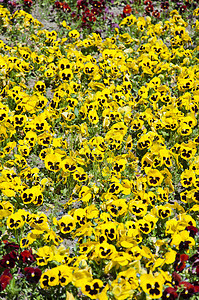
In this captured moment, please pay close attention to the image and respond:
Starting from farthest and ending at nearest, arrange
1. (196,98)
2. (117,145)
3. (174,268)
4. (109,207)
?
1. (196,98)
2. (117,145)
3. (109,207)
4. (174,268)

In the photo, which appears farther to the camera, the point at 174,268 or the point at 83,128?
the point at 83,128

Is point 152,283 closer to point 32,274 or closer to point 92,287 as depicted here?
point 92,287

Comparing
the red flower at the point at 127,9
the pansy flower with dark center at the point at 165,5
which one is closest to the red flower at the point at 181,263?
the red flower at the point at 127,9

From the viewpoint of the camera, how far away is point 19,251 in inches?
182

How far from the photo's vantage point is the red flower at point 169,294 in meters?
4.00

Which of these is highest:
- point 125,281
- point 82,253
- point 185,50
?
point 185,50

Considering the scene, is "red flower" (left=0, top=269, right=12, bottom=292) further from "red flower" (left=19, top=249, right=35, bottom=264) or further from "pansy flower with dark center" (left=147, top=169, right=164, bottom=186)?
"pansy flower with dark center" (left=147, top=169, right=164, bottom=186)

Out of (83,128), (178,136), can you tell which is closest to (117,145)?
(83,128)

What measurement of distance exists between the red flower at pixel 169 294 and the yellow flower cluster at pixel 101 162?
0.11 meters

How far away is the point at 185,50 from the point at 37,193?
18.3 feet

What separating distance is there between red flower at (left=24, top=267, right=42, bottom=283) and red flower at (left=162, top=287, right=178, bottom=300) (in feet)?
4.34

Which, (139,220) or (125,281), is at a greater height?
(139,220)

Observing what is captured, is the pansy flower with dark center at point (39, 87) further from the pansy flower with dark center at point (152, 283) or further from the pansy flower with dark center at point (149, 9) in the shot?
the pansy flower with dark center at point (149, 9)

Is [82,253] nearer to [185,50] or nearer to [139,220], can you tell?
[139,220]
